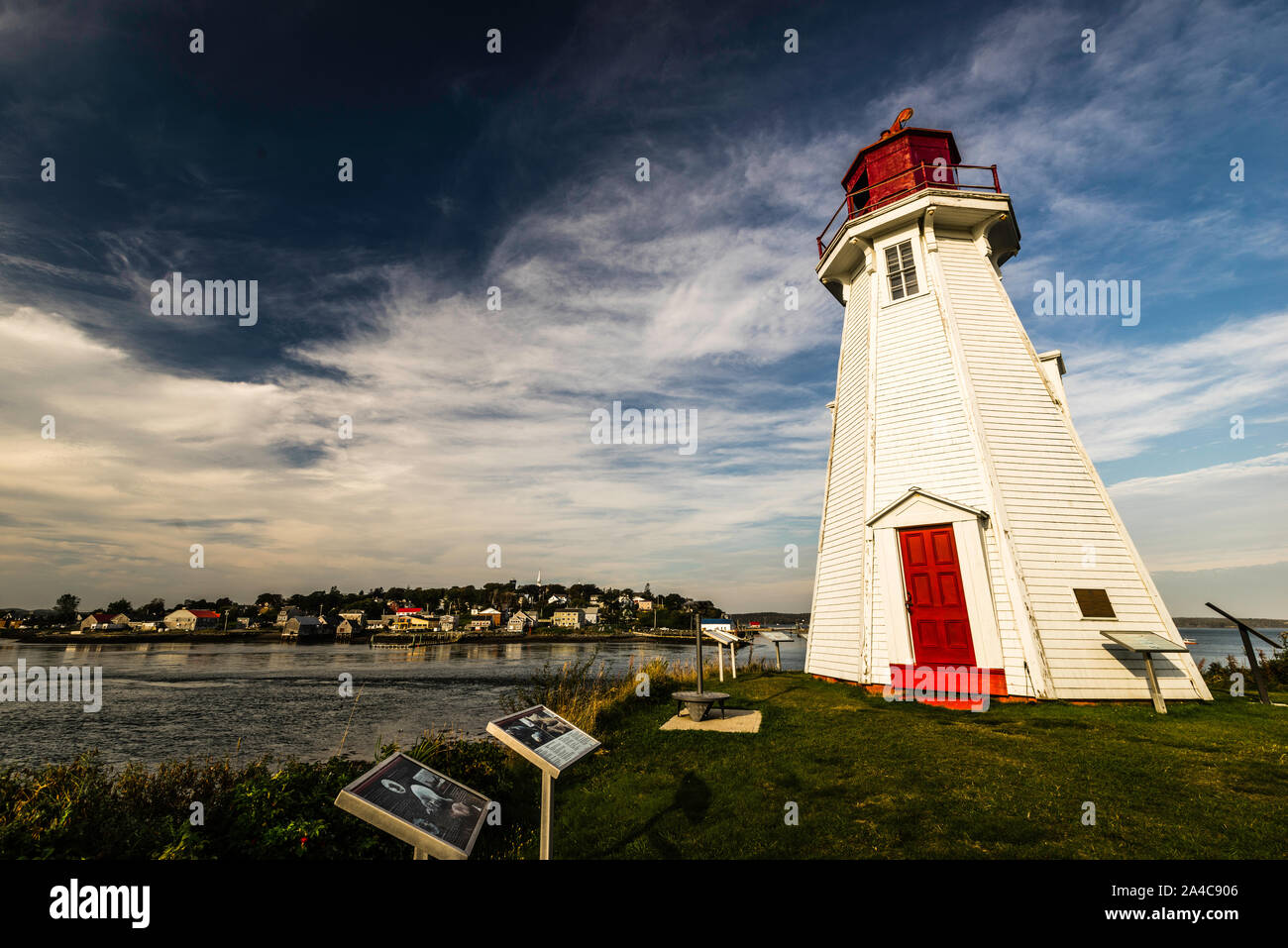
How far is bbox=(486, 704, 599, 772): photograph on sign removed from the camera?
14.1 feet

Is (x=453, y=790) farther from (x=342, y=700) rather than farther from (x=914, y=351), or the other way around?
(x=342, y=700)

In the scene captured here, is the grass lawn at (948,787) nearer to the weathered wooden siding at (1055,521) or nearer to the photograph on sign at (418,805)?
the weathered wooden siding at (1055,521)

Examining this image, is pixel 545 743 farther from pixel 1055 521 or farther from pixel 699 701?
pixel 1055 521

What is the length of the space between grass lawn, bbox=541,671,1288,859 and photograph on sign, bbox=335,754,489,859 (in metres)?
2.28

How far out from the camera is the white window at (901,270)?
51.1ft

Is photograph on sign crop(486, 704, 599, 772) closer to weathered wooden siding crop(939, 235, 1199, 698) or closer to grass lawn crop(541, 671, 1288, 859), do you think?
grass lawn crop(541, 671, 1288, 859)

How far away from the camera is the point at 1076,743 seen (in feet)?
25.5

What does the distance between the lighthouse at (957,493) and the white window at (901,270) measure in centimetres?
5

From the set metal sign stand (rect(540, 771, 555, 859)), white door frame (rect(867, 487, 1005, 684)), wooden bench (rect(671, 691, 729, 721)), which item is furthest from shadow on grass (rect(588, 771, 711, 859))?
white door frame (rect(867, 487, 1005, 684))

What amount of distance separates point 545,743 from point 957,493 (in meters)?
11.7

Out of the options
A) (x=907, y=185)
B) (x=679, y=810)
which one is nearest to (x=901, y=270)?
(x=907, y=185)

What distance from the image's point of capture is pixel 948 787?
631 centimetres
